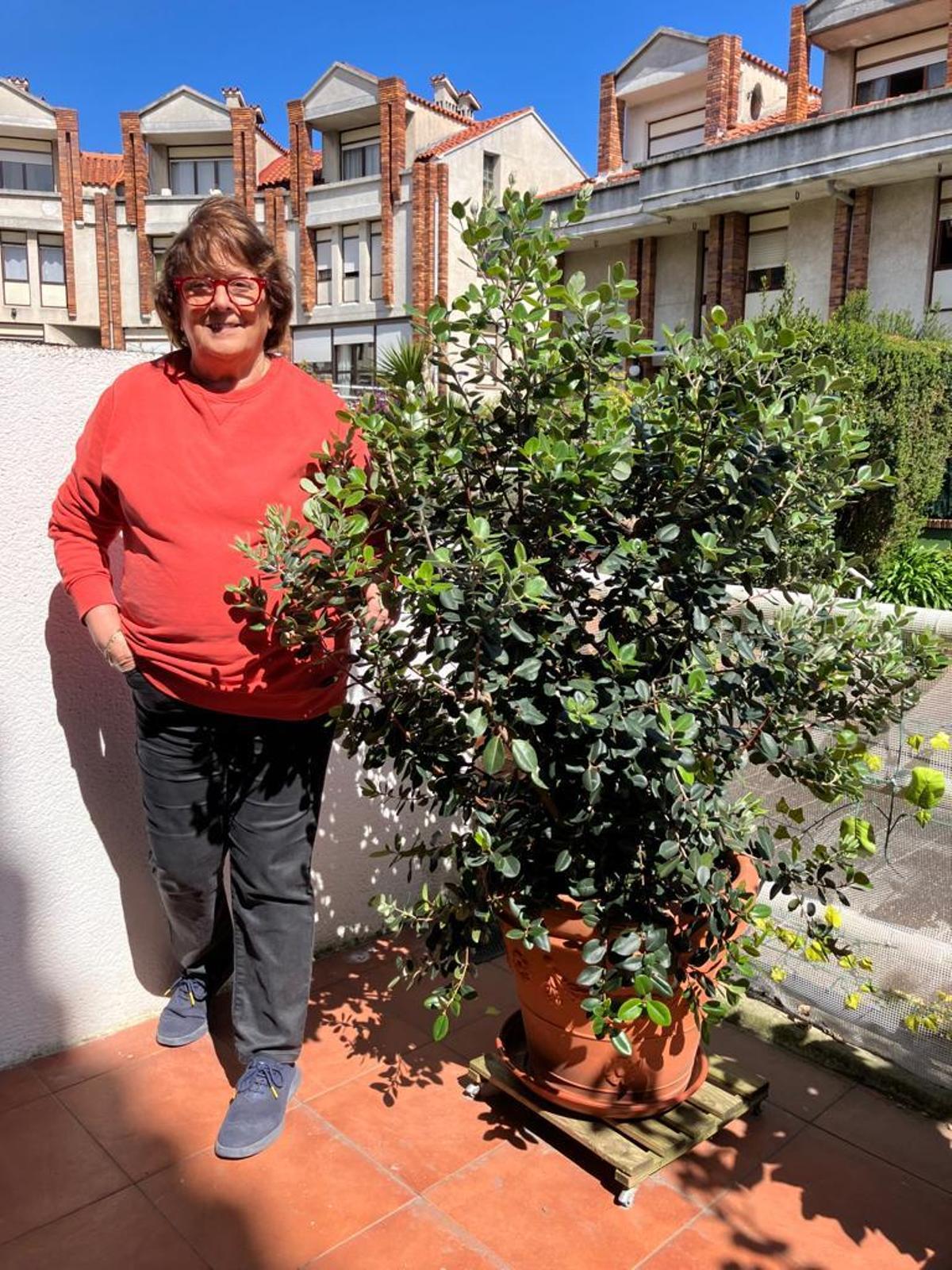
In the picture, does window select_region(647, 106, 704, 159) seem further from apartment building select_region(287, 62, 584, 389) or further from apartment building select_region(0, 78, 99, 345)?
apartment building select_region(0, 78, 99, 345)

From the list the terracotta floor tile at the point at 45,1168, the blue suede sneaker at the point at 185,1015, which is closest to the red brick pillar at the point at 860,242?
the blue suede sneaker at the point at 185,1015

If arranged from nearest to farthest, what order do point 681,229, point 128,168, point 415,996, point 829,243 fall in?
1. point 415,996
2. point 829,243
3. point 681,229
4. point 128,168

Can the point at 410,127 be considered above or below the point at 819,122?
above

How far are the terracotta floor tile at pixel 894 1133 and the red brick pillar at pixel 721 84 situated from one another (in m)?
24.6

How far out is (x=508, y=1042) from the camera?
2.56 metres

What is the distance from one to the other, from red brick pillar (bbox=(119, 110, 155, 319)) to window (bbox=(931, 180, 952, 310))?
2326 cm

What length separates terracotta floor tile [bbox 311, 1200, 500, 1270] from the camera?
1954 mm

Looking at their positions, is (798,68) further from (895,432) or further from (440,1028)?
(440,1028)

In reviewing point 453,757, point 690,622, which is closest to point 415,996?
point 453,757

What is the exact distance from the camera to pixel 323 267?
96.4 feet

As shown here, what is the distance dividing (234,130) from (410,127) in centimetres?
679

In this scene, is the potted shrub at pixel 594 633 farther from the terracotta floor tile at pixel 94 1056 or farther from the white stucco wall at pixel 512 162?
the white stucco wall at pixel 512 162

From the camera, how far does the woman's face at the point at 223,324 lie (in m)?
2.23

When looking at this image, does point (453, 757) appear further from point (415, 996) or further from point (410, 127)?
point (410, 127)
